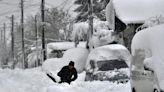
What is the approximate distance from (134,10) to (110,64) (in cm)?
761

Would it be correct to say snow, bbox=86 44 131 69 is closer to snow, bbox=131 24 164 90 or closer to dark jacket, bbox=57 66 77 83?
dark jacket, bbox=57 66 77 83

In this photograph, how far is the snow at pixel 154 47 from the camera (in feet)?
27.2

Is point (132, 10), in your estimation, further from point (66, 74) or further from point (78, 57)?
point (66, 74)

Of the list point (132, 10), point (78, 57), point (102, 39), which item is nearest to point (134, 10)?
point (132, 10)

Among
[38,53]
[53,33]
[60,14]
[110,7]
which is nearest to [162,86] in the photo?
[110,7]

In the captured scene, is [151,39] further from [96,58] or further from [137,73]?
[96,58]

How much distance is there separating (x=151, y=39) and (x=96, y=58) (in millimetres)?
12795

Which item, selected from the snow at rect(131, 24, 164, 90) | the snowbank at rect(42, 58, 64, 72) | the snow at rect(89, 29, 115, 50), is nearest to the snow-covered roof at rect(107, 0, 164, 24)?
the snow at rect(89, 29, 115, 50)

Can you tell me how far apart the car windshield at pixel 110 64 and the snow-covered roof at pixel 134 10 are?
6.45 metres

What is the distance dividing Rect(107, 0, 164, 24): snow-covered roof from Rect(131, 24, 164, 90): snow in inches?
672

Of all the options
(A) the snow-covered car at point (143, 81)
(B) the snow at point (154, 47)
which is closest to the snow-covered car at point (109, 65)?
(A) the snow-covered car at point (143, 81)

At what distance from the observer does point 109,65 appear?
67.2 ft

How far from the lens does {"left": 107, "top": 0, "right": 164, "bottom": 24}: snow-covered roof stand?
88.7 ft

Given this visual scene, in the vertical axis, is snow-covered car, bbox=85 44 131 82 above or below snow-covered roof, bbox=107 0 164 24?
below
